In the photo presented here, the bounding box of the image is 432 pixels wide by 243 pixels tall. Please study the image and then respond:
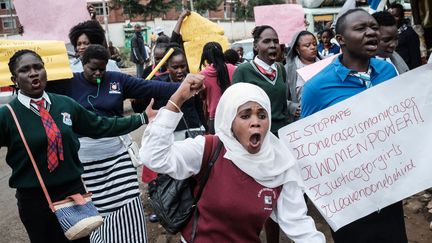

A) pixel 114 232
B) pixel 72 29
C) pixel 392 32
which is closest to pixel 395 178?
pixel 392 32

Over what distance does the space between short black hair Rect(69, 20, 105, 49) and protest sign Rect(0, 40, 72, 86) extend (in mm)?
392

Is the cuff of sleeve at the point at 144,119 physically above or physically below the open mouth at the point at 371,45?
below

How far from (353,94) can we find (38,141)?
192 cm

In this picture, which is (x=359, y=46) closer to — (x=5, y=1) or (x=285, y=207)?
(x=285, y=207)

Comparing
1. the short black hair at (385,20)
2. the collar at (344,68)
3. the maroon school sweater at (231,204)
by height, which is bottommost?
the maroon school sweater at (231,204)

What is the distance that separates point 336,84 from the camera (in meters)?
2.62

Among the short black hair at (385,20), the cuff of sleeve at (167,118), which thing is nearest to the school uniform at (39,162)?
the cuff of sleeve at (167,118)

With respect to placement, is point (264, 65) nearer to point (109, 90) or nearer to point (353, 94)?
point (109, 90)

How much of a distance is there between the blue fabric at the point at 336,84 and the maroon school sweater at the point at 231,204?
702 millimetres

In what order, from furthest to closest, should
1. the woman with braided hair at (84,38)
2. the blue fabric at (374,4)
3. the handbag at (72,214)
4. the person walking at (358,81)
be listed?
1. the blue fabric at (374,4)
2. the woman with braided hair at (84,38)
3. the handbag at (72,214)
4. the person walking at (358,81)

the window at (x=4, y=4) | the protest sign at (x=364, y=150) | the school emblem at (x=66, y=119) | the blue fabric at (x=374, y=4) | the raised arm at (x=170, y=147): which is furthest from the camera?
the window at (x=4, y=4)

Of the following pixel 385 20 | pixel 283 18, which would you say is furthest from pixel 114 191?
pixel 283 18

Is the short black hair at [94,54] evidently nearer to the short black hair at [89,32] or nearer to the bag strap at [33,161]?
the short black hair at [89,32]

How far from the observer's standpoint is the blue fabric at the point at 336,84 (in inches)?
103
